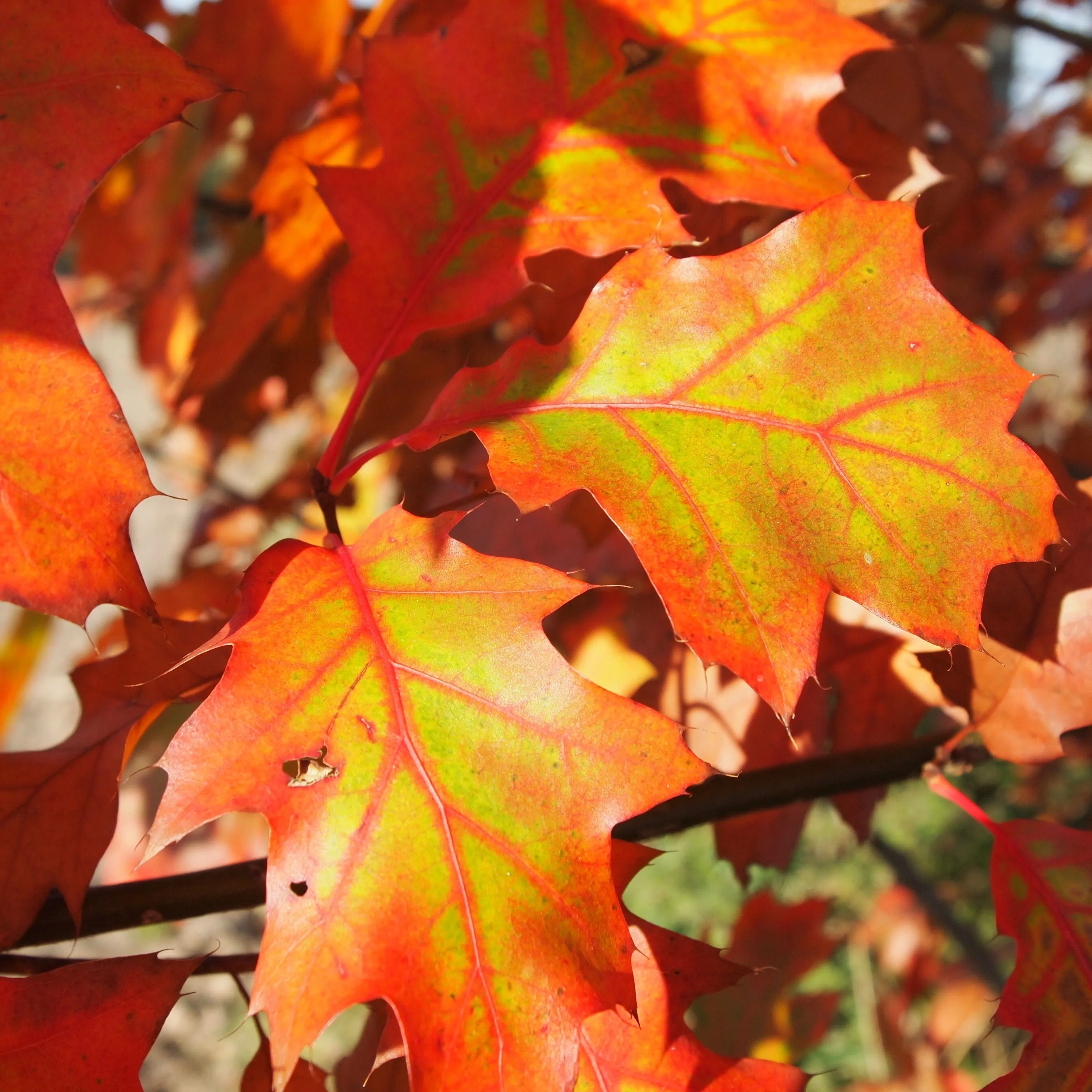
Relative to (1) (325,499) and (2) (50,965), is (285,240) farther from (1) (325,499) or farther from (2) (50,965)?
(2) (50,965)

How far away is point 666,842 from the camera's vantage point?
4.91 meters

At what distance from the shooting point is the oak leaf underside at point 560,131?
739 millimetres

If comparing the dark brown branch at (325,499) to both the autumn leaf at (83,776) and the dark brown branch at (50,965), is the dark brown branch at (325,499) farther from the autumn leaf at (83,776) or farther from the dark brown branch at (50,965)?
the dark brown branch at (50,965)

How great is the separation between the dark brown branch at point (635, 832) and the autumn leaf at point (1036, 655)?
0.09m

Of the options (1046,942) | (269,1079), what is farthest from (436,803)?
(1046,942)

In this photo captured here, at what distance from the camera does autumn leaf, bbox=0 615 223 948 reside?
69 centimetres

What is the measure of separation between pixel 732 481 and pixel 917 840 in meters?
3.59

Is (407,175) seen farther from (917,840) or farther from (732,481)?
(917,840)

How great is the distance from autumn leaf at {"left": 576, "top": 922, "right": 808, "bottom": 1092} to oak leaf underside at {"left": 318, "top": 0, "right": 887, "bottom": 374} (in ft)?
1.65

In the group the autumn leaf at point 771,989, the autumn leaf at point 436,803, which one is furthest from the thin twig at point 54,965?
the autumn leaf at point 771,989

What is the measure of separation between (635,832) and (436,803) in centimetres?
25

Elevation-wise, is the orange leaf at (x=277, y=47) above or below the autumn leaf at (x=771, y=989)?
above

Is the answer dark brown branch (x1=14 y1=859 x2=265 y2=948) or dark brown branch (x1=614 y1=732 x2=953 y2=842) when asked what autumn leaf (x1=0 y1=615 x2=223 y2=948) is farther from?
dark brown branch (x1=614 y1=732 x2=953 y2=842)

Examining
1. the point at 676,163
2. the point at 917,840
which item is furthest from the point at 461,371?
the point at 917,840
